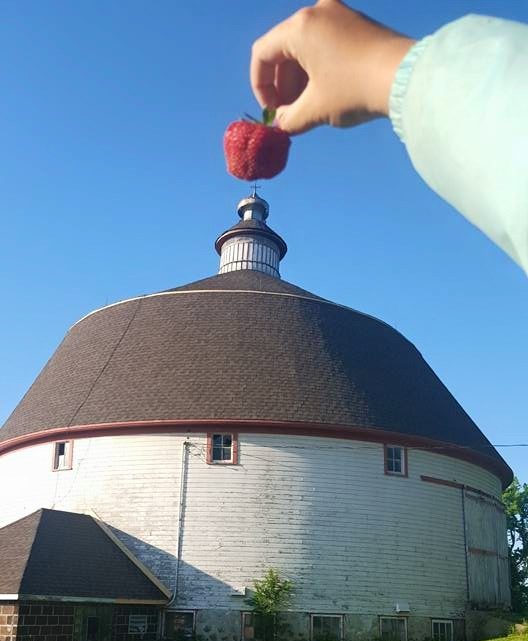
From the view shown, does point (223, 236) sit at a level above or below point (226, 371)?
above

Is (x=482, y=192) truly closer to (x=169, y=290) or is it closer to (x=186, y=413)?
(x=186, y=413)

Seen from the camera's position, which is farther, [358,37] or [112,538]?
[112,538]

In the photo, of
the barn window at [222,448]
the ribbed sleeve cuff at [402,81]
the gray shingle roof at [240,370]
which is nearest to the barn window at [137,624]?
the barn window at [222,448]

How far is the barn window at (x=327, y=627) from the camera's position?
18109 millimetres

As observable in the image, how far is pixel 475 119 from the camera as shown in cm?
A: 102

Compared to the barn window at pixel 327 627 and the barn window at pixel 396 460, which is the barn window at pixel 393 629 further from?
the barn window at pixel 396 460

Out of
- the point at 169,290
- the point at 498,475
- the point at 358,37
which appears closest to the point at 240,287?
the point at 169,290

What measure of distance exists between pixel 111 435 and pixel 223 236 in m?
15.1

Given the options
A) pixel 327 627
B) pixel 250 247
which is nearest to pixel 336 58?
pixel 327 627

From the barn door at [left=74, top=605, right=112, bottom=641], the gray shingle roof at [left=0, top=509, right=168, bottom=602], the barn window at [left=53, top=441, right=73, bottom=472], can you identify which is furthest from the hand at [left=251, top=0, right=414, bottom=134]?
the barn window at [left=53, top=441, right=73, bottom=472]

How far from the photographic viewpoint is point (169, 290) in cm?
2445

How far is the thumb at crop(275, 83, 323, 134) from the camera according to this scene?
4.58 feet

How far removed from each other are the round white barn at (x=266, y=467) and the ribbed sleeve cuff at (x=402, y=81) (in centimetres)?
1796

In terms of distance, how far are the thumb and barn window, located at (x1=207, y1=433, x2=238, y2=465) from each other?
703 inches
